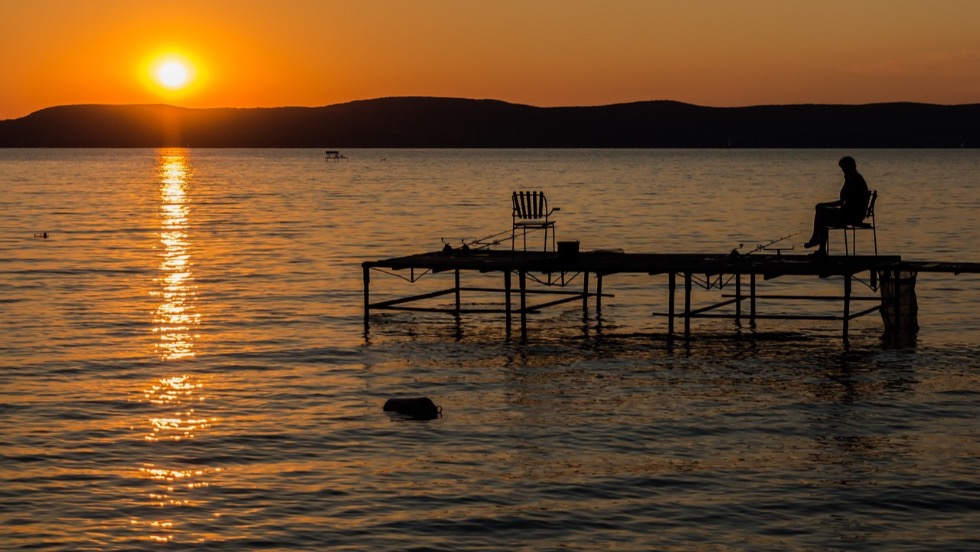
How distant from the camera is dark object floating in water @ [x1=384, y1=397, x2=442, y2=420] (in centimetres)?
2112

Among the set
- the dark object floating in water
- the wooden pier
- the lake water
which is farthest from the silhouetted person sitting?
the dark object floating in water

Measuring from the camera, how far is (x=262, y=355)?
28.0 m

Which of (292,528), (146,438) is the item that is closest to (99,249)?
(146,438)

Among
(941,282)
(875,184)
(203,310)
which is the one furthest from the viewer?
(875,184)

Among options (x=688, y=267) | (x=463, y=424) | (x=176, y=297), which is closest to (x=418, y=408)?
(x=463, y=424)

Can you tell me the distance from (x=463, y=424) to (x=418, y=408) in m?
0.78

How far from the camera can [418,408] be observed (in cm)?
2112

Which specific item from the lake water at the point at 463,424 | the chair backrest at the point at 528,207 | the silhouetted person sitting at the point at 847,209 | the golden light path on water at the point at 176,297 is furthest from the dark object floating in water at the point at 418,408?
the silhouetted person sitting at the point at 847,209

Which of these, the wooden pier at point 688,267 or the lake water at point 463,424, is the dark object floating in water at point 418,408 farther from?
the wooden pier at point 688,267

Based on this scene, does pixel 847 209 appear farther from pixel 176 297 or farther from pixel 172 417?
pixel 176 297

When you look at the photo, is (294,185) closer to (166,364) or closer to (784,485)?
(166,364)

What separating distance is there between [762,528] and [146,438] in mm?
8845

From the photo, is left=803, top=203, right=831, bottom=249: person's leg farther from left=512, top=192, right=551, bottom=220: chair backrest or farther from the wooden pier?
left=512, top=192, right=551, bottom=220: chair backrest

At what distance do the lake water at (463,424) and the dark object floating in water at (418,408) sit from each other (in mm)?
306
